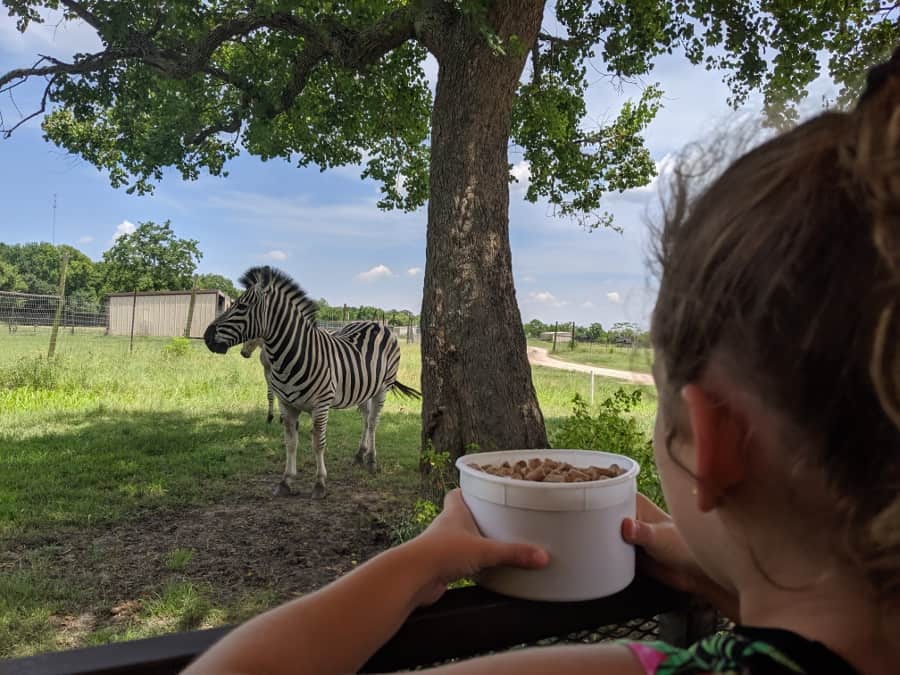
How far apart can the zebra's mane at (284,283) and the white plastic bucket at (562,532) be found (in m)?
3.85

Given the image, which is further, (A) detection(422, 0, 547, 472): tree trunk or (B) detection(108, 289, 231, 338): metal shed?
(B) detection(108, 289, 231, 338): metal shed

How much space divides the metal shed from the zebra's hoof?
12.3 metres

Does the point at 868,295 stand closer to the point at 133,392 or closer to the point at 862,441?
the point at 862,441

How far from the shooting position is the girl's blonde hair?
289mm

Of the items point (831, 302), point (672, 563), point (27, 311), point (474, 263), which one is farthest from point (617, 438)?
point (27, 311)

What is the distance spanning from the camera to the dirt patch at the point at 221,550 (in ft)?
8.26

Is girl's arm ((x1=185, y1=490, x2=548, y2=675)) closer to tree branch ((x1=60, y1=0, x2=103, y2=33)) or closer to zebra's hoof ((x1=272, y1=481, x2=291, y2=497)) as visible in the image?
zebra's hoof ((x1=272, y1=481, x2=291, y2=497))

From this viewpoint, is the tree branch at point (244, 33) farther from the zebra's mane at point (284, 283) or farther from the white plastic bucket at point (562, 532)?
the white plastic bucket at point (562, 532)

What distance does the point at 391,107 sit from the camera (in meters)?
4.93

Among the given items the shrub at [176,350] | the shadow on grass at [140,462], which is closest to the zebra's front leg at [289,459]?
the shadow on grass at [140,462]

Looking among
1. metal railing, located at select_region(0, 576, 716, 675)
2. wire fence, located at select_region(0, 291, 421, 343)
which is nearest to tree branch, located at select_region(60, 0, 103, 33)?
metal railing, located at select_region(0, 576, 716, 675)

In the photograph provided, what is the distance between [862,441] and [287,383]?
403 cm

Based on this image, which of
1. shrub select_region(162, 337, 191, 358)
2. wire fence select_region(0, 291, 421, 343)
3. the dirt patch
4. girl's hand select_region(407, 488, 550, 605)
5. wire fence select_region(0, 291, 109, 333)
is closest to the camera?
girl's hand select_region(407, 488, 550, 605)

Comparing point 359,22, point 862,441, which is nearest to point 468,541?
point 862,441
